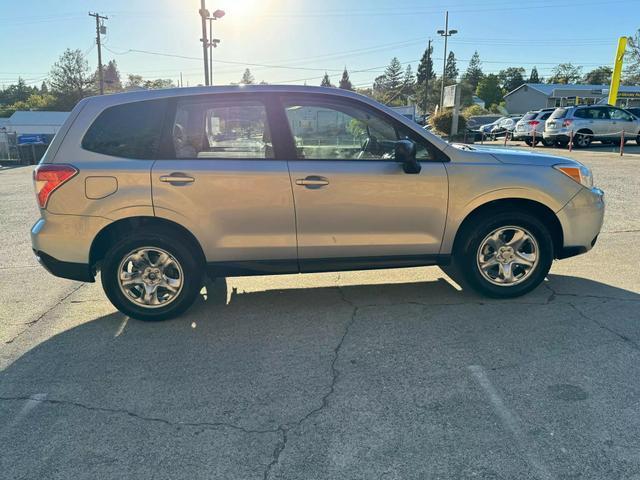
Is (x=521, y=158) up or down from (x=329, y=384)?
up

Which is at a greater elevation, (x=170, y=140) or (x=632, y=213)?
(x=170, y=140)

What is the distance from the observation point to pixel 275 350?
11.6 ft

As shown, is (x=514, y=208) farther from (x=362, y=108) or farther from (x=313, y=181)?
(x=313, y=181)

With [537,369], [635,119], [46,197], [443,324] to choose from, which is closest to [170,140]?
[46,197]

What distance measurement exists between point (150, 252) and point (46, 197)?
2.93 ft

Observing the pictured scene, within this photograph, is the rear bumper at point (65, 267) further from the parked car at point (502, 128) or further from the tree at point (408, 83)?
the tree at point (408, 83)

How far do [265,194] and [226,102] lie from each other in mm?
851

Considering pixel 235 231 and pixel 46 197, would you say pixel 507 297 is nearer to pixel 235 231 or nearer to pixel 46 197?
pixel 235 231

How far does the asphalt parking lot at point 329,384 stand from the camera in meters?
2.37

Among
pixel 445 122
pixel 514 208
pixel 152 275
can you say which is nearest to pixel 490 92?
pixel 445 122

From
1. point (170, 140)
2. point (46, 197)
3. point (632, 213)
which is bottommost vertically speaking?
point (632, 213)

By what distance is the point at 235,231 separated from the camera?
3955mm

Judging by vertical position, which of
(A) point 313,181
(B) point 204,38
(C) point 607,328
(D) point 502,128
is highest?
(B) point 204,38

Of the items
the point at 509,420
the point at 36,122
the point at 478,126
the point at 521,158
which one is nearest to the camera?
the point at 509,420
